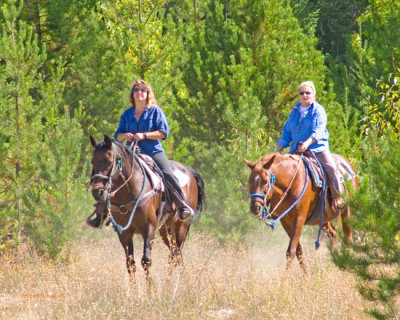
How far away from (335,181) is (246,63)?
674 centimetres

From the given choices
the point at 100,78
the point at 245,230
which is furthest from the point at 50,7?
the point at 245,230

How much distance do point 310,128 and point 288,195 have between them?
0.98 m

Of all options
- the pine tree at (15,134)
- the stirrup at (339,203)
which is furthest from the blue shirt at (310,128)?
the pine tree at (15,134)

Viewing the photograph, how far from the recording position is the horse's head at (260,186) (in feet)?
24.6

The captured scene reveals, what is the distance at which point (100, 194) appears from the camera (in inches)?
270

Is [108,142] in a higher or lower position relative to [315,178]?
higher

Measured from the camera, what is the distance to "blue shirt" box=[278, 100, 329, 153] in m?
8.49

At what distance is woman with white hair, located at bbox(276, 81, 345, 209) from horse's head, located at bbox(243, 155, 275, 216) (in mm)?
887

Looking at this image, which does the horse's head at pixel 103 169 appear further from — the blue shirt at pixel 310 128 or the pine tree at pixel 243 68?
the pine tree at pixel 243 68

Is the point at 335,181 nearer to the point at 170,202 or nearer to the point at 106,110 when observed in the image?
the point at 170,202

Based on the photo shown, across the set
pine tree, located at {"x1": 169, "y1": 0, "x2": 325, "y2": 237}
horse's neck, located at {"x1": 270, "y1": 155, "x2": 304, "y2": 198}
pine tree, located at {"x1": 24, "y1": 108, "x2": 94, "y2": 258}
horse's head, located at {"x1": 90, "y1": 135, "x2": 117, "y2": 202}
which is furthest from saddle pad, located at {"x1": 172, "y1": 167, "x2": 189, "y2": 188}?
pine tree, located at {"x1": 169, "y1": 0, "x2": 325, "y2": 237}

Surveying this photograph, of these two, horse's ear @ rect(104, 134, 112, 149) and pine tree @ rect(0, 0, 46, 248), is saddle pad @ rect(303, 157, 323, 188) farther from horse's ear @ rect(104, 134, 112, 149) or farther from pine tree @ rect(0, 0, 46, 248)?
pine tree @ rect(0, 0, 46, 248)

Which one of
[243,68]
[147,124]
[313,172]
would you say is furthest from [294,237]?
[243,68]

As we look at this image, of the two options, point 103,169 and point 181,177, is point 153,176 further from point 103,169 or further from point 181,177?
point 103,169
